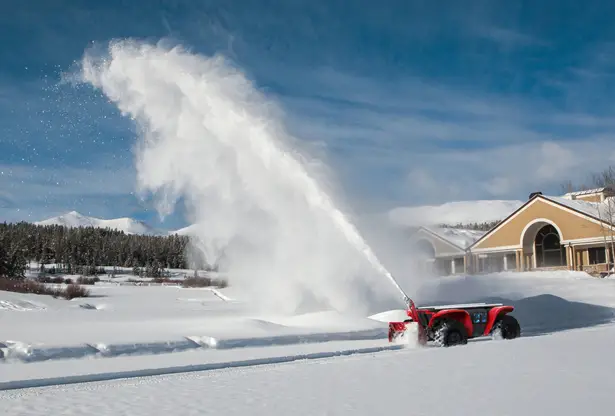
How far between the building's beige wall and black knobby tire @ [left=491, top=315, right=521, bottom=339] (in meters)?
30.6

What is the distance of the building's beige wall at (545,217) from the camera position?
150 ft

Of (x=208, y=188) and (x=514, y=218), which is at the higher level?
(x=514, y=218)

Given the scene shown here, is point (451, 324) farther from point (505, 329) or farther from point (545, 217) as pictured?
point (545, 217)

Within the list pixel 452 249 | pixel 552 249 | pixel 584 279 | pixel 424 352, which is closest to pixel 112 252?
pixel 452 249

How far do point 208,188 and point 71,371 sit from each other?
12947 millimetres

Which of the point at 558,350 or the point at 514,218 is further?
the point at 514,218

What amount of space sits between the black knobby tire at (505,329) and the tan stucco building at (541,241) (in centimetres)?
2203

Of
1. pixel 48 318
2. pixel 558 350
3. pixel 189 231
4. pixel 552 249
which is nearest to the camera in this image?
pixel 558 350

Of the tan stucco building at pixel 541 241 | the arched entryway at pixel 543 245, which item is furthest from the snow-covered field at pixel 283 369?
the arched entryway at pixel 543 245

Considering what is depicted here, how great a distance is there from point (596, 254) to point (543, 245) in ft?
13.3

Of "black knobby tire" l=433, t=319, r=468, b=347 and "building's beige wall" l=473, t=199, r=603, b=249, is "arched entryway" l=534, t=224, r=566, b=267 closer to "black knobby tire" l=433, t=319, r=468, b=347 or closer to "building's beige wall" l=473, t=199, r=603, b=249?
"building's beige wall" l=473, t=199, r=603, b=249

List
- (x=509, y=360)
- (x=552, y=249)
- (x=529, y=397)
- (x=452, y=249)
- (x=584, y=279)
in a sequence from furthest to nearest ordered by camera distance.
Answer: (x=452, y=249) → (x=552, y=249) → (x=584, y=279) → (x=509, y=360) → (x=529, y=397)

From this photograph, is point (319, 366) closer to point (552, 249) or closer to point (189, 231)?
point (189, 231)

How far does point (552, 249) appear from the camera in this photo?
164 feet
